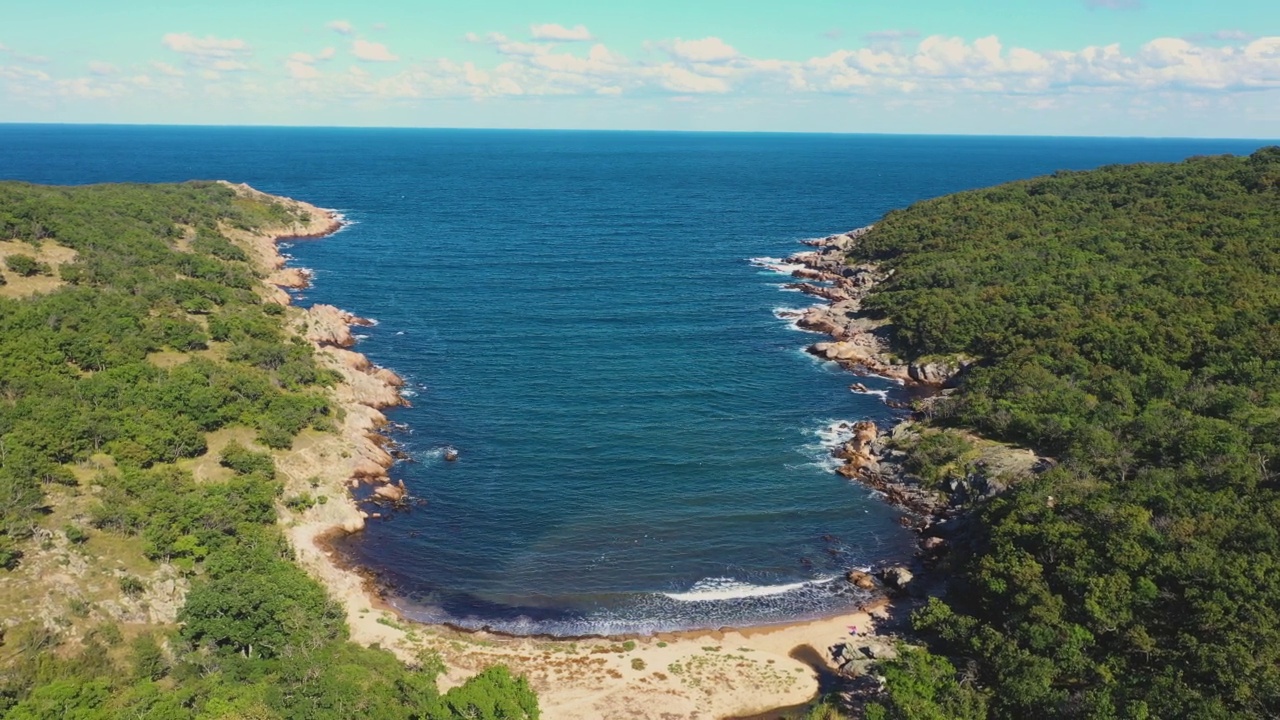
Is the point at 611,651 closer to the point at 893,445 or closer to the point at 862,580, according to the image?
the point at 862,580

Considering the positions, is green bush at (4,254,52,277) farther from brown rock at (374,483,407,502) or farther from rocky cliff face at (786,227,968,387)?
rocky cliff face at (786,227,968,387)

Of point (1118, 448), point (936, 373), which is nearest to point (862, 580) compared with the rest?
point (1118, 448)

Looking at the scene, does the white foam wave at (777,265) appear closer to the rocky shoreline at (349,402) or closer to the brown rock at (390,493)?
the rocky shoreline at (349,402)

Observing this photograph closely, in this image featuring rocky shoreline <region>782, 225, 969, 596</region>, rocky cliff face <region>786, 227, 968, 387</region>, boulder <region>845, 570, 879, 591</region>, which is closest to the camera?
boulder <region>845, 570, 879, 591</region>

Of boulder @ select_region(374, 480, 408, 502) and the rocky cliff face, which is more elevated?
the rocky cliff face

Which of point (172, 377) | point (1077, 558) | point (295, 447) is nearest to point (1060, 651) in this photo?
point (1077, 558)

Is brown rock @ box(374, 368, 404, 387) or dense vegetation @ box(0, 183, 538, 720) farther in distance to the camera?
brown rock @ box(374, 368, 404, 387)

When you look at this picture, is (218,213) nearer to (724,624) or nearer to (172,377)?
(172,377)

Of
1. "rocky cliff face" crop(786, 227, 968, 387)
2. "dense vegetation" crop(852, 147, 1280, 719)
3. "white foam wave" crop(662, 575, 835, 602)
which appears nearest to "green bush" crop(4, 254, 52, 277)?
"white foam wave" crop(662, 575, 835, 602)
